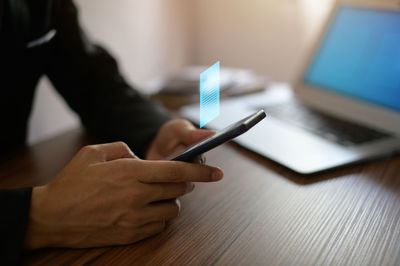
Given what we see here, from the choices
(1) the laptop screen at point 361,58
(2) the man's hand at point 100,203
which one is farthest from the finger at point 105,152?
(1) the laptop screen at point 361,58

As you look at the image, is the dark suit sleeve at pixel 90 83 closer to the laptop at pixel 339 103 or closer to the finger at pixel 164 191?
the laptop at pixel 339 103

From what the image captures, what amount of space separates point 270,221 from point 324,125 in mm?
416

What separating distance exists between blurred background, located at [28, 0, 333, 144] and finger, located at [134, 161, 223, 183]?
0.93m

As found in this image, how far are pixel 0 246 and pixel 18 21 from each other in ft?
1.77

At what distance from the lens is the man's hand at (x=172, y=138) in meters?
0.62

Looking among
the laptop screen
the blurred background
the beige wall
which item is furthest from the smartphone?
the beige wall

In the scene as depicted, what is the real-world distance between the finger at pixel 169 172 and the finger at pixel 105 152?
0.19ft

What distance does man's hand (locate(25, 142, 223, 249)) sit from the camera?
448mm

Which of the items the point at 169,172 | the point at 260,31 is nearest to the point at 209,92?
the point at 169,172

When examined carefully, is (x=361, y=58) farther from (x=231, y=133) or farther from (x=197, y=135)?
(x=231, y=133)

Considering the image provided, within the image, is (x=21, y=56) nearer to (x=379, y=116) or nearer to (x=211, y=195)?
(x=211, y=195)

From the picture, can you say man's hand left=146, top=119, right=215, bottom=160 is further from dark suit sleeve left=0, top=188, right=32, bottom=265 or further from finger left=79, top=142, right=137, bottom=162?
dark suit sleeve left=0, top=188, right=32, bottom=265

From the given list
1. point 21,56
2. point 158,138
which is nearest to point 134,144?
point 158,138

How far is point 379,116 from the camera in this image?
0.84m
